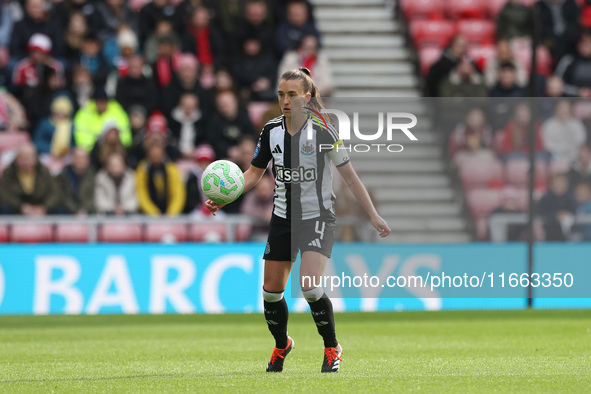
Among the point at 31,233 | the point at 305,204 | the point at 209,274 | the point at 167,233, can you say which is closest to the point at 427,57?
the point at 167,233

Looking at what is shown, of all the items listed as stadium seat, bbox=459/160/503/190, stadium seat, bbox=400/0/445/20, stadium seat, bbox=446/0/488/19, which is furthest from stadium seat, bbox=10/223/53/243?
stadium seat, bbox=446/0/488/19

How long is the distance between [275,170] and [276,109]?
21.4 ft

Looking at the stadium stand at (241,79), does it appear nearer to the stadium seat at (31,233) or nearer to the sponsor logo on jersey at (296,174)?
the stadium seat at (31,233)

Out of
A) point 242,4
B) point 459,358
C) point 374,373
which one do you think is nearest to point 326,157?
point 374,373

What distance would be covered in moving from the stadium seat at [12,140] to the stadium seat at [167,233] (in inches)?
120

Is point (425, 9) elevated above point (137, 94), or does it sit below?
above

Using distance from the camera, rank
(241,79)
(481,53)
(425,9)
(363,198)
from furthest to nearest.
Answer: (425,9) < (481,53) < (241,79) < (363,198)

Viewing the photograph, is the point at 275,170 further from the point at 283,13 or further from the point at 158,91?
the point at 283,13

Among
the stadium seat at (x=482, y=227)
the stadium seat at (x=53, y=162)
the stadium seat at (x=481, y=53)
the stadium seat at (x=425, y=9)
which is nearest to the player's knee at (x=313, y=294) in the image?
the stadium seat at (x=482, y=227)

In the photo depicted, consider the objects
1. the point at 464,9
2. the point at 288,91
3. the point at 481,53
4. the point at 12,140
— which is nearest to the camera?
the point at 288,91

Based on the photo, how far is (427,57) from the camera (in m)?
17.8

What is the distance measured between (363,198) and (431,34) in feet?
38.3

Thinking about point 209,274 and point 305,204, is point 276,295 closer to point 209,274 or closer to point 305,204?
point 305,204

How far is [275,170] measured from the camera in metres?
7.29
